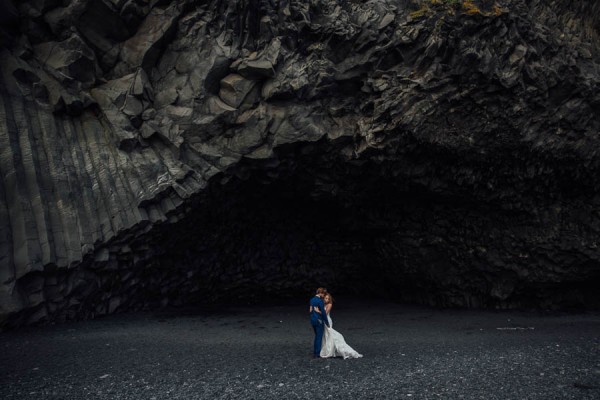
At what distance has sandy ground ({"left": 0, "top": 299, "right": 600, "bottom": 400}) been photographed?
7668mm

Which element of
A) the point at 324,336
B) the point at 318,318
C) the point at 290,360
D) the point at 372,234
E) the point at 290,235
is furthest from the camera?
the point at 290,235

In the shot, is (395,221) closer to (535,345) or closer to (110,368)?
(535,345)

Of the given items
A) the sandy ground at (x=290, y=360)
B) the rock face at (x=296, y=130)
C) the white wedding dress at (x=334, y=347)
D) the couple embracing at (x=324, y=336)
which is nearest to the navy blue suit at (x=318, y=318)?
the couple embracing at (x=324, y=336)

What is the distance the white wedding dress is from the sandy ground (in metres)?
0.23

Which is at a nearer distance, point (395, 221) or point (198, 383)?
point (198, 383)

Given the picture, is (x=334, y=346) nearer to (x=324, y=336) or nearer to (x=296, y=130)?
(x=324, y=336)

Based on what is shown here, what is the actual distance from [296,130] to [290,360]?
8.59m

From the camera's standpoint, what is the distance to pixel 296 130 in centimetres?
1561

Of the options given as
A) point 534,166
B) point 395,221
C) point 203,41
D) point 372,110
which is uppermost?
point 203,41

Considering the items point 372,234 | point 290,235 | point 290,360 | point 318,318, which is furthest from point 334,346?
point 372,234

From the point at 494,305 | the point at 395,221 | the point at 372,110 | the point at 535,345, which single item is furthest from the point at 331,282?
the point at 535,345

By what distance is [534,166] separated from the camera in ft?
52.6

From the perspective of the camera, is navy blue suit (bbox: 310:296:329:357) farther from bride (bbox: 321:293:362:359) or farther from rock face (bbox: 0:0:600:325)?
rock face (bbox: 0:0:600:325)

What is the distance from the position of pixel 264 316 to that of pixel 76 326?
651 centimetres
